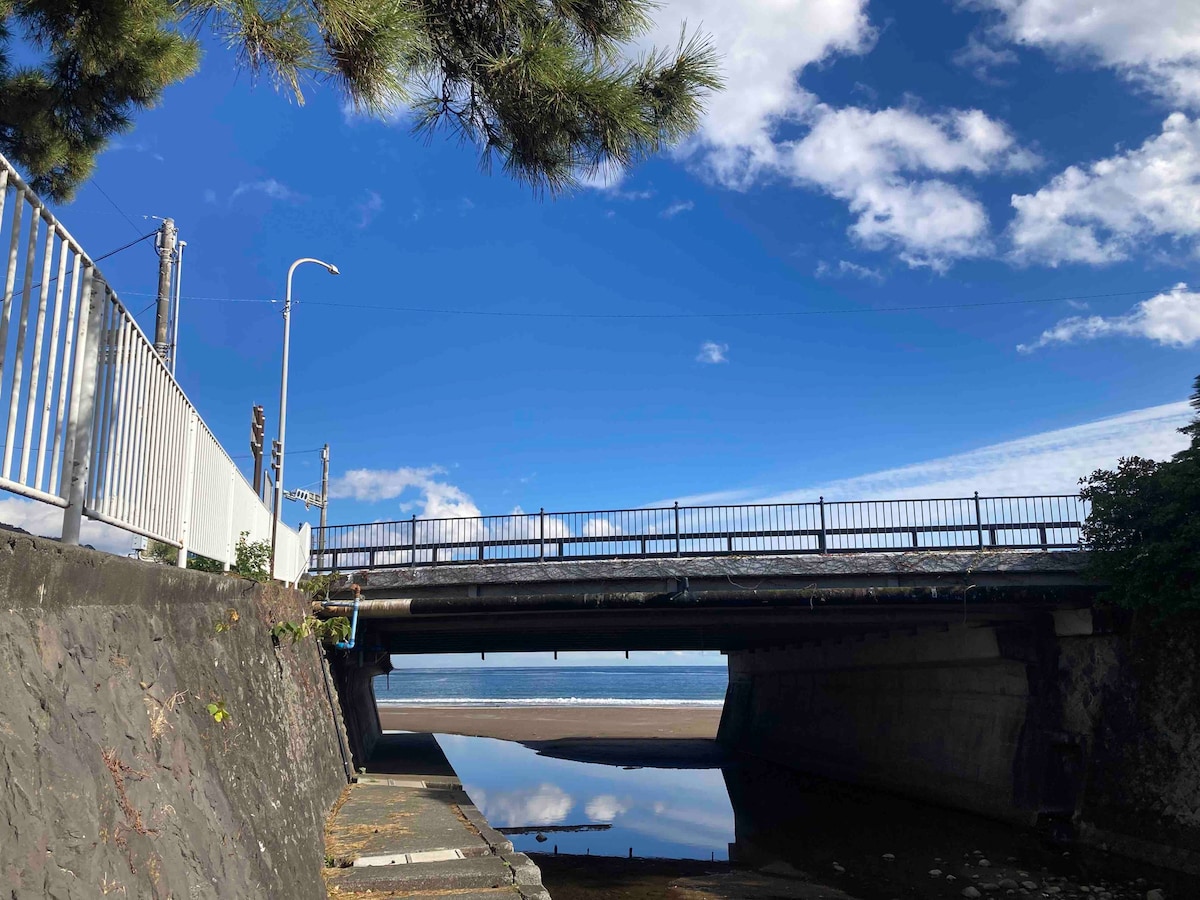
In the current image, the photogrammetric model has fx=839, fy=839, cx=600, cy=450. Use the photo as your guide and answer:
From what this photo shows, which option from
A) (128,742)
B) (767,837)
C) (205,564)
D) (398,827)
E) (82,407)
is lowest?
(767,837)

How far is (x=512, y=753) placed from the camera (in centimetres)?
3606

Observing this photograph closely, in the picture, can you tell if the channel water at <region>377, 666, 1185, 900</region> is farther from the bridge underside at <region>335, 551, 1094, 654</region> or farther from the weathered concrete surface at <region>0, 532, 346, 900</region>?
the weathered concrete surface at <region>0, 532, 346, 900</region>

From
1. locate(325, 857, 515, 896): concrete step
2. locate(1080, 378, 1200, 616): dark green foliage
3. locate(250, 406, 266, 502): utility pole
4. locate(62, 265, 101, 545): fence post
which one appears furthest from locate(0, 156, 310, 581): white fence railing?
locate(1080, 378, 1200, 616): dark green foliage

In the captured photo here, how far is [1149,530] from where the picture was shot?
16.2m

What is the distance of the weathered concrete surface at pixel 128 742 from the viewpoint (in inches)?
111

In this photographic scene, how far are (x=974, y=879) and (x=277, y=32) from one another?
15943 millimetres

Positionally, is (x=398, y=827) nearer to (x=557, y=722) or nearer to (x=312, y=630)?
(x=312, y=630)

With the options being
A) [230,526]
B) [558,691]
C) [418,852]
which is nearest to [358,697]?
[418,852]

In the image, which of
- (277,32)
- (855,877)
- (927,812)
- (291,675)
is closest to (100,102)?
(277,32)

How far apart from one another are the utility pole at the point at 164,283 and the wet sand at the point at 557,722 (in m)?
29.6

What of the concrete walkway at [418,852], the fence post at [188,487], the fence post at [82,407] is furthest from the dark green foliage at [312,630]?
Answer: the fence post at [82,407]

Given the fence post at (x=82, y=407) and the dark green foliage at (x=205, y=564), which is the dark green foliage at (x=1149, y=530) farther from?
the fence post at (x=82, y=407)

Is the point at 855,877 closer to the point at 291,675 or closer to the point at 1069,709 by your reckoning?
the point at 1069,709

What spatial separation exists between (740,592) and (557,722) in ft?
124
